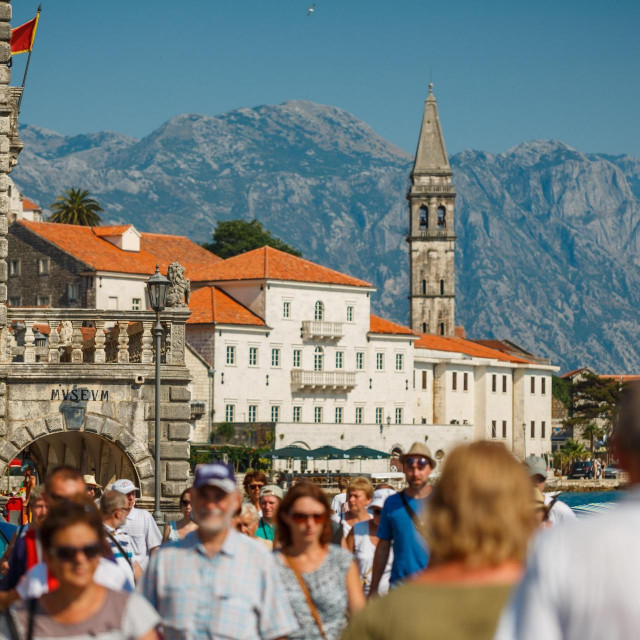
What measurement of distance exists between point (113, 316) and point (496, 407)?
8293 centimetres

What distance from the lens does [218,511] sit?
631 centimetres

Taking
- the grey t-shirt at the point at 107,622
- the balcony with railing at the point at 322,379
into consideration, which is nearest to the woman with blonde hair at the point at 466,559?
the grey t-shirt at the point at 107,622

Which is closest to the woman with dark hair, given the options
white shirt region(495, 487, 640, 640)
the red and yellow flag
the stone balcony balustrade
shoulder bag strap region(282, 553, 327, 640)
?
shoulder bag strap region(282, 553, 327, 640)

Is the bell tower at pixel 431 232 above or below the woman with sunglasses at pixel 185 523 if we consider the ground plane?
above

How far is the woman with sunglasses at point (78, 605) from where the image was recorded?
5.50 m

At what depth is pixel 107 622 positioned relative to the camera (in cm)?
550

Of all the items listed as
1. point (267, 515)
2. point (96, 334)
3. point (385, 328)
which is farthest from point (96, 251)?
point (267, 515)

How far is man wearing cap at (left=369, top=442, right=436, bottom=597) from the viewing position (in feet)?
27.3

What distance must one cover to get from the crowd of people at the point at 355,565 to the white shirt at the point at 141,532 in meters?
0.26

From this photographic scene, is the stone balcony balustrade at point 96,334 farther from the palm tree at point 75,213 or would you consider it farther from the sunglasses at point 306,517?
the palm tree at point 75,213

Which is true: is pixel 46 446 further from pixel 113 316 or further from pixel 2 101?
pixel 2 101

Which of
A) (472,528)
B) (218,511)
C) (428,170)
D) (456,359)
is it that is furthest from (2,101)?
(428,170)

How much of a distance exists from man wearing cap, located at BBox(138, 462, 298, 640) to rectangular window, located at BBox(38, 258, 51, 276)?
76.9 metres

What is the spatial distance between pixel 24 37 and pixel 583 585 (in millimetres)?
27542
